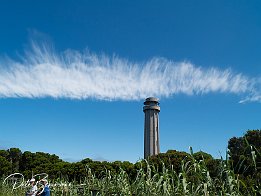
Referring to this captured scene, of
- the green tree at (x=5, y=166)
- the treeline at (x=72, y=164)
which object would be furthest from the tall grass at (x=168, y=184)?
the green tree at (x=5, y=166)

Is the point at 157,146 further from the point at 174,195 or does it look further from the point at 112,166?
the point at 174,195

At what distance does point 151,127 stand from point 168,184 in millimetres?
45752

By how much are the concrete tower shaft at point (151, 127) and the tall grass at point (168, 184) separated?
39.4 meters

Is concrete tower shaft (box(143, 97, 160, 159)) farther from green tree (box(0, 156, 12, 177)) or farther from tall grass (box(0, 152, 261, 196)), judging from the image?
tall grass (box(0, 152, 261, 196))

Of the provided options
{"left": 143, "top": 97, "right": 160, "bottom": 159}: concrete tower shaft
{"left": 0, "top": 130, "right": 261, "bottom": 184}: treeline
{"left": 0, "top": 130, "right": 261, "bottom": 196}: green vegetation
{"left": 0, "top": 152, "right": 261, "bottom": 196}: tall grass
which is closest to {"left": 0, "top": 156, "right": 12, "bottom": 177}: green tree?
{"left": 0, "top": 130, "right": 261, "bottom": 184}: treeline

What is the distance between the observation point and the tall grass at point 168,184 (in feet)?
13.5

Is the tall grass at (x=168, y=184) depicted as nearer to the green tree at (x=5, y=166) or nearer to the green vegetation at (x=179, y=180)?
the green vegetation at (x=179, y=180)

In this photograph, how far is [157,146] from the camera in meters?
50.5

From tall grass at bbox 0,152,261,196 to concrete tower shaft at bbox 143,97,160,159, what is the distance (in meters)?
39.4

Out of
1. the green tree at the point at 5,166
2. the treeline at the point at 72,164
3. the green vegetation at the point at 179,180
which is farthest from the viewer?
the green tree at the point at 5,166

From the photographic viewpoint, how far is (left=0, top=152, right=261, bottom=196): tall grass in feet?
13.5

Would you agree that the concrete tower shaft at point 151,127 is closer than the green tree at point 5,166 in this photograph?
No

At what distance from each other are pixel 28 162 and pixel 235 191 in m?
40.1

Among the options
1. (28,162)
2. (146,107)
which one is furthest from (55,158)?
(146,107)
